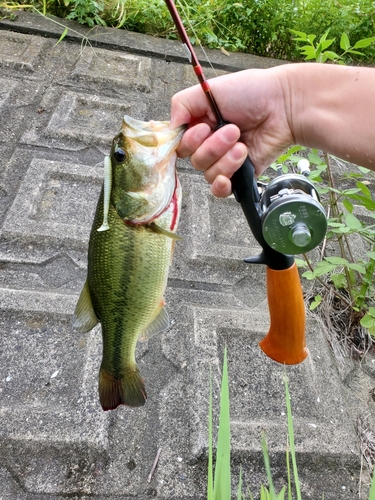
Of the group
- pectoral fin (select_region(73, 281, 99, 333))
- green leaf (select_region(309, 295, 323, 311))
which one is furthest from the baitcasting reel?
green leaf (select_region(309, 295, 323, 311))

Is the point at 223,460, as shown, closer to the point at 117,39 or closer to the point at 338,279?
the point at 338,279

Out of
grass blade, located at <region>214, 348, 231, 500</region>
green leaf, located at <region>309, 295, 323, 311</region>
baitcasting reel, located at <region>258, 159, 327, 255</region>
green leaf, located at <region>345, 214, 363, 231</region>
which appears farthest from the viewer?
green leaf, located at <region>309, 295, 323, 311</region>

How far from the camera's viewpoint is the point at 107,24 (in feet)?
13.3

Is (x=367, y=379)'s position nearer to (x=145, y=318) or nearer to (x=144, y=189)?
(x=145, y=318)

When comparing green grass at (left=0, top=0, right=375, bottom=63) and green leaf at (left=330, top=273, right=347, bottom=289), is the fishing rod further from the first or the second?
green grass at (left=0, top=0, right=375, bottom=63)

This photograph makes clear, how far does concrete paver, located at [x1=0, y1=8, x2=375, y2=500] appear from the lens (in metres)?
1.49

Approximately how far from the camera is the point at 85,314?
4.38 feet

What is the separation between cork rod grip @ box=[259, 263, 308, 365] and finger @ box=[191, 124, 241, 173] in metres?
0.36

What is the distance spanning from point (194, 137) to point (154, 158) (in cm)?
15

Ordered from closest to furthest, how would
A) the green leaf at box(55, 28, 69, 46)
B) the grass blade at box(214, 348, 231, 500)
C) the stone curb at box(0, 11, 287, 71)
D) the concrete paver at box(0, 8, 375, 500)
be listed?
the grass blade at box(214, 348, 231, 500) < the concrete paver at box(0, 8, 375, 500) < the green leaf at box(55, 28, 69, 46) < the stone curb at box(0, 11, 287, 71)

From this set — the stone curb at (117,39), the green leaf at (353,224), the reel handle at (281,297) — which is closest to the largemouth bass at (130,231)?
the reel handle at (281,297)

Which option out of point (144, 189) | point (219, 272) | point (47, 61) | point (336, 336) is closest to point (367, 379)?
point (336, 336)

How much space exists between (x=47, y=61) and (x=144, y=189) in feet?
8.53

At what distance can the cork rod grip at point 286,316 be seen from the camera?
119 centimetres
